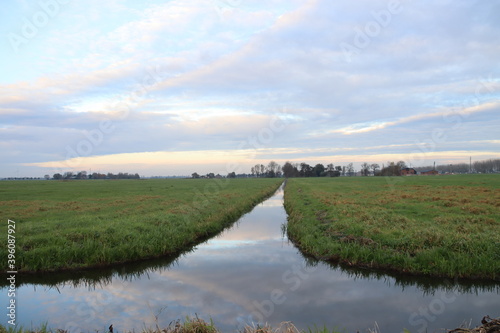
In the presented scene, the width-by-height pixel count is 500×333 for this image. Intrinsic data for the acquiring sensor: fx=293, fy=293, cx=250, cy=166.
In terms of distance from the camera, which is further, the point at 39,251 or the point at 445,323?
the point at 39,251

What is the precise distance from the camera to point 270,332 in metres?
5.32

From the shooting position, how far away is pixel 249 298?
8.66 m

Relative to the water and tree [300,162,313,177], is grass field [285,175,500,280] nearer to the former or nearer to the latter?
the water

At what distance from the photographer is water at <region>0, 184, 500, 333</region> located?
736cm

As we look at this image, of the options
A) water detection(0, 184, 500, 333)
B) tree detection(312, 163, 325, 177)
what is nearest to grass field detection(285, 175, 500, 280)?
water detection(0, 184, 500, 333)

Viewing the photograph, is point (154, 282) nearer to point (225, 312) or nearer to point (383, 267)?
point (225, 312)

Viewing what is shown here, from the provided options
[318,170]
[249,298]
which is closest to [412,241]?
[249,298]

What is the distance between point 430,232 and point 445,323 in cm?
537

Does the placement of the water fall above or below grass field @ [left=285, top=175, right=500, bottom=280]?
below

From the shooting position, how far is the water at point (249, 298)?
7.36m

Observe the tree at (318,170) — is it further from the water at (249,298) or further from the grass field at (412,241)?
the water at (249,298)

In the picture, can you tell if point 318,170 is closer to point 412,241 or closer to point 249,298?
point 412,241

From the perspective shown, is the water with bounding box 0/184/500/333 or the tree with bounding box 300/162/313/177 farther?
the tree with bounding box 300/162/313/177

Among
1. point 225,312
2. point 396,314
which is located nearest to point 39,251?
point 225,312
